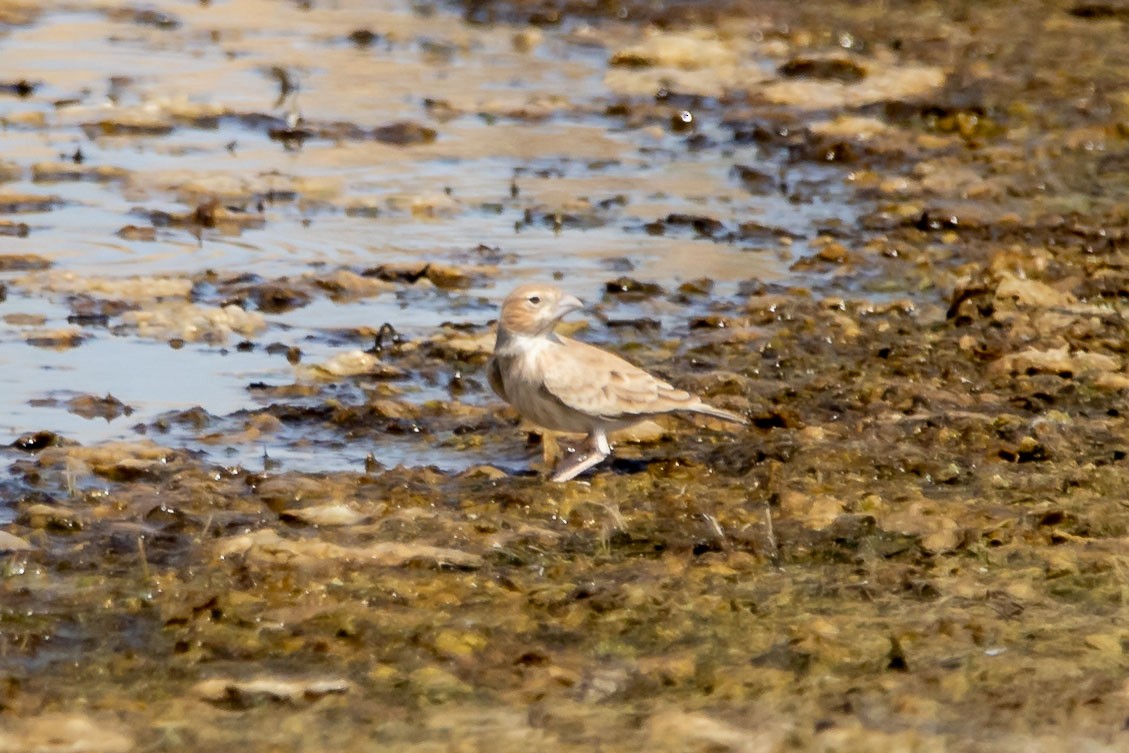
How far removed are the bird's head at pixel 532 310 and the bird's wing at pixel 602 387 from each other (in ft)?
0.37

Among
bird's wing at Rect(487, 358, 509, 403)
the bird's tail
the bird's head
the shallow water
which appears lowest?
the shallow water

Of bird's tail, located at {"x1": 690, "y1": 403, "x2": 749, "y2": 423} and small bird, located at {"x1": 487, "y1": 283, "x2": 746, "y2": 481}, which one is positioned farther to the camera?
bird's tail, located at {"x1": 690, "y1": 403, "x2": 749, "y2": 423}

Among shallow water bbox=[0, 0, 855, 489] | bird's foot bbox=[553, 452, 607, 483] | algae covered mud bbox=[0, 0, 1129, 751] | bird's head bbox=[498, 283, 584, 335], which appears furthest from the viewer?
shallow water bbox=[0, 0, 855, 489]

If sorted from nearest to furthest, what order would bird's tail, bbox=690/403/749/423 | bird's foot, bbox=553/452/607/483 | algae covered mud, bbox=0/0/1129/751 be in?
algae covered mud, bbox=0/0/1129/751
bird's foot, bbox=553/452/607/483
bird's tail, bbox=690/403/749/423

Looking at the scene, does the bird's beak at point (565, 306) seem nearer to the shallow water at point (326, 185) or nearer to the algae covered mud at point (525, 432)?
the algae covered mud at point (525, 432)

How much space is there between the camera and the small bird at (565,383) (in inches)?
292

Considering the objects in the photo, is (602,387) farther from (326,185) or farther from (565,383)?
(326,185)

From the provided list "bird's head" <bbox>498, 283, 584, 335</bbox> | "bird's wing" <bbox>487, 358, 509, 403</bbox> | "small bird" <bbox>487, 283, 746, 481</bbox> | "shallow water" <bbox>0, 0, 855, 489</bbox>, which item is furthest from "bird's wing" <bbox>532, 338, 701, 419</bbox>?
"shallow water" <bbox>0, 0, 855, 489</bbox>

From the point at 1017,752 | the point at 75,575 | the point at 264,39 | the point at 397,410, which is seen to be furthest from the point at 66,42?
the point at 1017,752

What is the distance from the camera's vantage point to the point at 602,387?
Result: 7457 mm

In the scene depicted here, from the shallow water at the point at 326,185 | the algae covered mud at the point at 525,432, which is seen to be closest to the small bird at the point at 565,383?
the algae covered mud at the point at 525,432

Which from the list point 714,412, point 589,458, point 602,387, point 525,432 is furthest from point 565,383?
point 525,432

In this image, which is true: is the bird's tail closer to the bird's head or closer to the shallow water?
the bird's head

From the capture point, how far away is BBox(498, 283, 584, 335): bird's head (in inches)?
296
